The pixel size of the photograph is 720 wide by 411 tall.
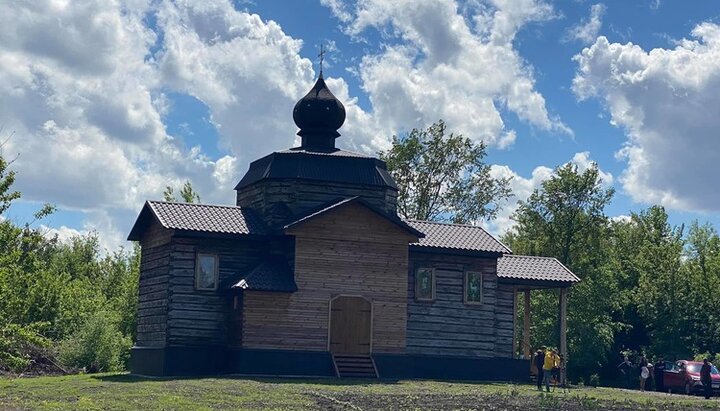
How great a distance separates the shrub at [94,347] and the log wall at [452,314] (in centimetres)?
1286

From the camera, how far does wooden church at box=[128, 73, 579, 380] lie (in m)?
37.5

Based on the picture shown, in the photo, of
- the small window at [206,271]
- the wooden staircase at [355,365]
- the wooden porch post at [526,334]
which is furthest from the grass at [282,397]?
the wooden porch post at [526,334]

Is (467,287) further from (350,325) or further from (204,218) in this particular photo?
(204,218)

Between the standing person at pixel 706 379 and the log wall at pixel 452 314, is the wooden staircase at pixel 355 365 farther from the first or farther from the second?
the standing person at pixel 706 379

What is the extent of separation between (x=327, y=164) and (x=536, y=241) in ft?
96.8

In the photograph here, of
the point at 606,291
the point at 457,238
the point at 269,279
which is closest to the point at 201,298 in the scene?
the point at 269,279

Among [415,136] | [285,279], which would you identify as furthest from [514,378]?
[415,136]

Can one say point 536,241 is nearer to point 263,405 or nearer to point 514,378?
point 514,378

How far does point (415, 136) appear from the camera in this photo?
6575 centimetres

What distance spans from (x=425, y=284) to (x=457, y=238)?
8.39 feet

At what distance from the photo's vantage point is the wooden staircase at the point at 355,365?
37750mm

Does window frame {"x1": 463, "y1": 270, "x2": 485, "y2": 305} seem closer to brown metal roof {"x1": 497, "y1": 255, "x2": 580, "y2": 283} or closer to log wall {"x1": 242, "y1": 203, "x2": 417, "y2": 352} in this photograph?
brown metal roof {"x1": 497, "y1": 255, "x2": 580, "y2": 283}

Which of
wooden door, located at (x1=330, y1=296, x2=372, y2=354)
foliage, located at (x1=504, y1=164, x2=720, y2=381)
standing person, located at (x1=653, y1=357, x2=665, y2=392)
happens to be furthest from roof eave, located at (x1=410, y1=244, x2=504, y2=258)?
foliage, located at (x1=504, y1=164, x2=720, y2=381)

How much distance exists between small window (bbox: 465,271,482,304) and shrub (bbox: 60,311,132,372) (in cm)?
1481
